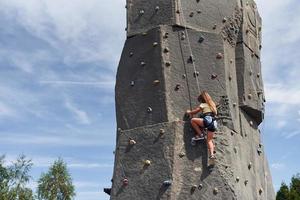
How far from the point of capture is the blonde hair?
776cm

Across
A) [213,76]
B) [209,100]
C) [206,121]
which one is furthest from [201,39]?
[206,121]

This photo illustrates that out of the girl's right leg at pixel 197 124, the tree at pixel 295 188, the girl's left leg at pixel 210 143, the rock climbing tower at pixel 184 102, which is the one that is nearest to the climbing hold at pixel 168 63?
the rock climbing tower at pixel 184 102

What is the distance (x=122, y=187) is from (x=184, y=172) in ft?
3.62

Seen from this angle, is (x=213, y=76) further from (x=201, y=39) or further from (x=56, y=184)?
(x=56, y=184)

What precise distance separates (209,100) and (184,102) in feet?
1.46

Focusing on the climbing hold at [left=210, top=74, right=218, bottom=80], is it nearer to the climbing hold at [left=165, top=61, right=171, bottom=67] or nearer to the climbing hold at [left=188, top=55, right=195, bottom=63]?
the climbing hold at [left=188, top=55, right=195, bottom=63]

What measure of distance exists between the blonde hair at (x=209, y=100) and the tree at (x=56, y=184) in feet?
64.1

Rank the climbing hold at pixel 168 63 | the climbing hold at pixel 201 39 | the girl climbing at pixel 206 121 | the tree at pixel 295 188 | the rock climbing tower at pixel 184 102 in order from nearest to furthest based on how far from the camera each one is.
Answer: the rock climbing tower at pixel 184 102 → the girl climbing at pixel 206 121 → the climbing hold at pixel 168 63 → the climbing hold at pixel 201 39 → the tree at pixel 295 188

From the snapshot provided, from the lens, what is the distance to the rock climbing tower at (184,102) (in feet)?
24.6

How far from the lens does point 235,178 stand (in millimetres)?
7656

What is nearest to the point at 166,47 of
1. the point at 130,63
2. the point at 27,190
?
the point at 130,63

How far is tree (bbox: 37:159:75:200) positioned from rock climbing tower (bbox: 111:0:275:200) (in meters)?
18.6

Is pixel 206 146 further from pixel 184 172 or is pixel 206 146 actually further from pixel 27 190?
pixel 27 190

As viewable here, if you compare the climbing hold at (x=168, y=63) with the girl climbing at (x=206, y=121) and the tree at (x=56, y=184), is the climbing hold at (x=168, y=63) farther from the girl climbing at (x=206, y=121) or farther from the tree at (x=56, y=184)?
the tree at (x=56, y=184)
